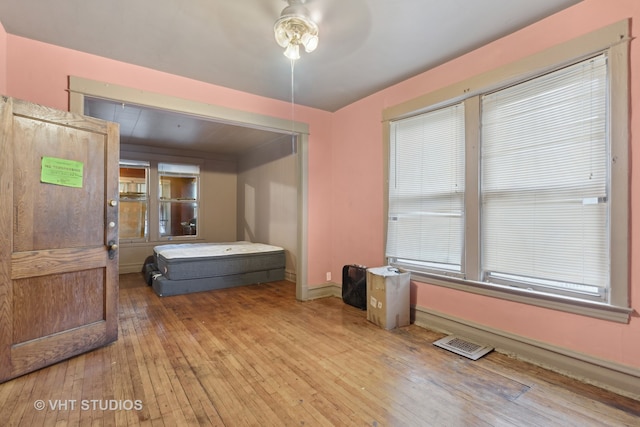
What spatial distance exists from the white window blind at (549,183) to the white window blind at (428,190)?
0.26m

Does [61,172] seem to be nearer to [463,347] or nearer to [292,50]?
[292,50]

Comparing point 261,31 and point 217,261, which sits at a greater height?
point 261,31

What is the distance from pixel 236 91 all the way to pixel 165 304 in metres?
2.85

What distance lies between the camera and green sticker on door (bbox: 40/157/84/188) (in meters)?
2.28

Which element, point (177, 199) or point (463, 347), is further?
point (177, 199)

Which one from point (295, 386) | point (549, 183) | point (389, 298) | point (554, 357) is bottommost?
point (295, 386)

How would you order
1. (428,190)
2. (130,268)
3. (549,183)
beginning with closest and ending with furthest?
(549,183)
(428,190)
(130,268)

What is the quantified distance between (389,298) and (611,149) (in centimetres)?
207

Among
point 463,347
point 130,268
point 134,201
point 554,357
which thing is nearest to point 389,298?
point 463,347

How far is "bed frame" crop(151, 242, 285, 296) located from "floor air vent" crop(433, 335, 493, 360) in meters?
3.17

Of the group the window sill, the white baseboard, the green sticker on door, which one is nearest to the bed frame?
the white baseboard

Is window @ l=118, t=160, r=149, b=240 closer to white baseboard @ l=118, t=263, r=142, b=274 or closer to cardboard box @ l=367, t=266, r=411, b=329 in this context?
white baseboard @ l=118, t=263, r=142, b=274

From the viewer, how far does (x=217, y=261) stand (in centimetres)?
466

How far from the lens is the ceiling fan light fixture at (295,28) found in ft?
6.48
